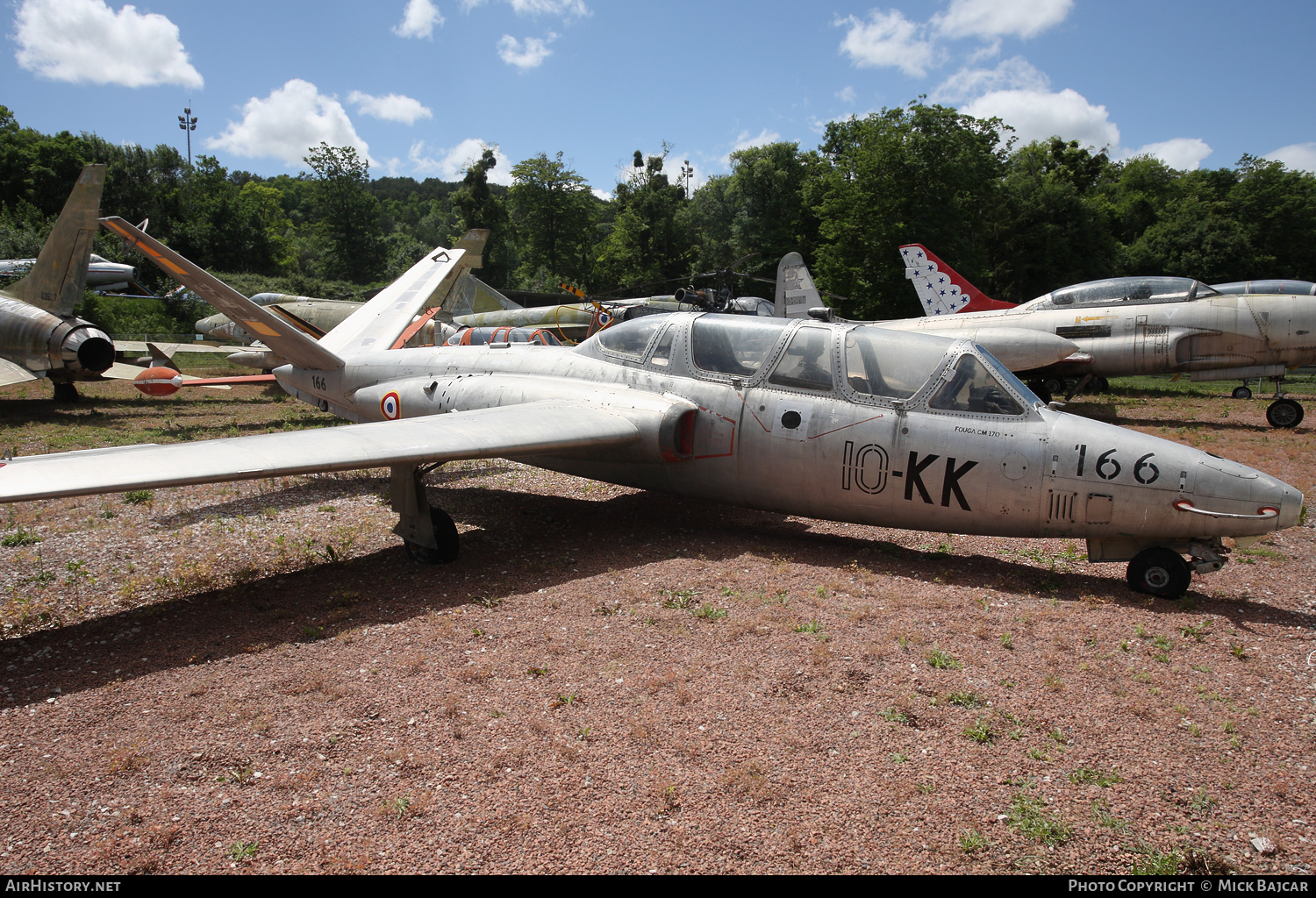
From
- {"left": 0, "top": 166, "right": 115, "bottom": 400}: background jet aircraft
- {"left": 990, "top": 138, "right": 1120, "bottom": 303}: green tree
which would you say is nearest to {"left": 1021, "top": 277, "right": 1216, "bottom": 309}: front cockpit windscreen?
{"left": 0, "top": 166, "right": 115, "bottom": 400}: background jet aircraft

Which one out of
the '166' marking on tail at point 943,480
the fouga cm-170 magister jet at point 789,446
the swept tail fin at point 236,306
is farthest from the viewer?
the swept tail fin at point 236,306

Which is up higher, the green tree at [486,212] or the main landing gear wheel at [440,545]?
the green tree at [486,212]

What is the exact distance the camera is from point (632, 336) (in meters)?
7.96

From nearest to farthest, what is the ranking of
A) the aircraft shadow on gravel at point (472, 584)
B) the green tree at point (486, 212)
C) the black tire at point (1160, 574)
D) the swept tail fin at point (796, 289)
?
the aircraft shadow on gravel at point (472, 584) < the black tire at point (1160, 574) < the swept tail fin at point (796, 289) < the green tree at point (486, 212)

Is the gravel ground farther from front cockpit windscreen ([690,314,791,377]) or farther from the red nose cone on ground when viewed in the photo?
the red nose cone on ground

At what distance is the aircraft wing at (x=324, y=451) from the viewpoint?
4.61m

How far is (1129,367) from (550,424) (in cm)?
1527

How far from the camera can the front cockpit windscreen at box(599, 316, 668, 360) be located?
25.6 feet

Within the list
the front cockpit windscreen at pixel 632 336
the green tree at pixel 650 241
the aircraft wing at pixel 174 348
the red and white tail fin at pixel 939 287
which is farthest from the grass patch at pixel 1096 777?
the green tree at pixel 650 241

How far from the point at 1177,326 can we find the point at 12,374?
25.4 metres

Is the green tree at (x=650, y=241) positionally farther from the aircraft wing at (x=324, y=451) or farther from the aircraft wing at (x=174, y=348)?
the aircraft wing at (x=324, y=451)

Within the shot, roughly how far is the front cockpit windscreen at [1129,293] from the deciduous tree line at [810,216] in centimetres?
2102

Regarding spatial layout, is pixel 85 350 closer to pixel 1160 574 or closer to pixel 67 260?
pixel 67 260

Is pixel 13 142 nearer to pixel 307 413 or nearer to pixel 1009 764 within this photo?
pixel 307 413
